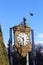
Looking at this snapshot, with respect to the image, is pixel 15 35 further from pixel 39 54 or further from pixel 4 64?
pixel 39 54

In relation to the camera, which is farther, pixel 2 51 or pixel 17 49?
pixel 17 49

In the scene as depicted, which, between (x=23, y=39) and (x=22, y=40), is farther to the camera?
(x=23, y=39)

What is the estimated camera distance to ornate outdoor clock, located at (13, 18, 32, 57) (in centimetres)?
1700

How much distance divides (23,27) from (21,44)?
985 mm

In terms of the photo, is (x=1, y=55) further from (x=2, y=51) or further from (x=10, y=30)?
(x=10, y=30)

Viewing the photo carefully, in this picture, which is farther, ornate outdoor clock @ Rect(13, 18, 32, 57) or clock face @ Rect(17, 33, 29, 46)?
clock face @ Rect(17, 33, 29, 46)

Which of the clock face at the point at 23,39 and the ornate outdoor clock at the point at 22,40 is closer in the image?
the ornate outdoor clock at the point at 22,40

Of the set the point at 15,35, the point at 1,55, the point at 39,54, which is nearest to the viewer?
the point at 1,55

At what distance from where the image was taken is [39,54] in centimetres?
3341

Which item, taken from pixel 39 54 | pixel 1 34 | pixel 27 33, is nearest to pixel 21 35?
pixel 27 33

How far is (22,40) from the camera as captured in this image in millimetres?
17297

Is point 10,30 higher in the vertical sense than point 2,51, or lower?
higher

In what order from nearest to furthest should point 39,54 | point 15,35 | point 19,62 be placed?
point 15,35 < point 19,62 < point 39,54

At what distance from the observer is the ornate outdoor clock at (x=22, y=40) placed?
17000mm
